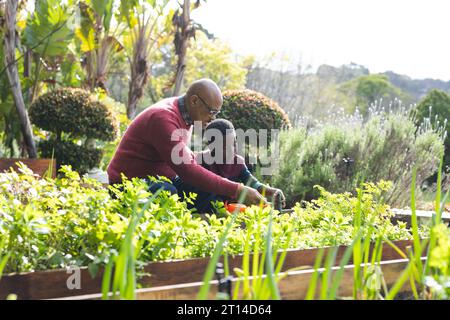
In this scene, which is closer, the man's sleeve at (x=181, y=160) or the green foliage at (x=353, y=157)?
the man's sleeve at (x=181, y=160)

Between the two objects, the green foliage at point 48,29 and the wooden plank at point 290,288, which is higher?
the green foliage at point 48,29

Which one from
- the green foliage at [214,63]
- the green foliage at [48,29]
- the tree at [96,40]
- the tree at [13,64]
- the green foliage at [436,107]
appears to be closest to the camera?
the tree at [13,64]

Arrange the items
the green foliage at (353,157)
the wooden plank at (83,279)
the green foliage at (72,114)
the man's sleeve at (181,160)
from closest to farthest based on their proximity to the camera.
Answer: the wooden plank at (83,279) → the man's sleeve at (181,160) → the green foliage at (353,157) → the green foliage at (72,114)

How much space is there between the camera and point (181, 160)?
3328mm

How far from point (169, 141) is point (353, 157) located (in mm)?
3214

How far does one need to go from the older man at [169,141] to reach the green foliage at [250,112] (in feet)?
8.56

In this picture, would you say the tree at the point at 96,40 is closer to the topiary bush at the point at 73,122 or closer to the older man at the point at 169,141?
the topiary bush at the point at 73,122

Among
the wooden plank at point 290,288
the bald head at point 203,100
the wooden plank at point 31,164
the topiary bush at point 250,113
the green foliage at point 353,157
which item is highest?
the bald head at point 203,100

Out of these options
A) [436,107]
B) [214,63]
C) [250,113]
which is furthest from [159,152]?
[214,63]

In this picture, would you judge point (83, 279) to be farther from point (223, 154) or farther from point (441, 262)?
point (223, 154)

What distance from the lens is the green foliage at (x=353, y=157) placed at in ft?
18.6

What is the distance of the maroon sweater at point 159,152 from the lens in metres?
3.33

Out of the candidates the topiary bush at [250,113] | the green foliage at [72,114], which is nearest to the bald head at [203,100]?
the topiary bush at [250,113]

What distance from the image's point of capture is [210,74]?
20453 mm
